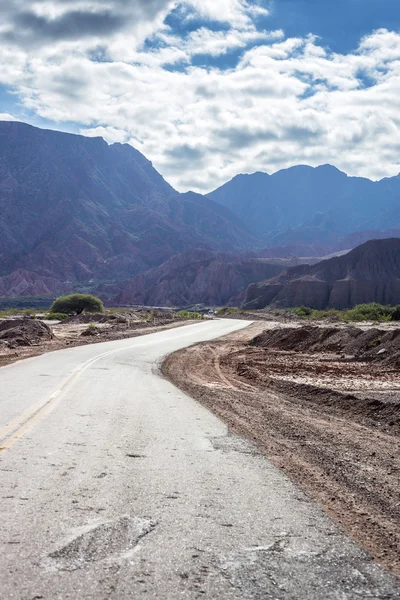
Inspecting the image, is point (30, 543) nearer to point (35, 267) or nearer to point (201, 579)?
point (201, 579)

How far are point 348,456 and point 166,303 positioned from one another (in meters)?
157

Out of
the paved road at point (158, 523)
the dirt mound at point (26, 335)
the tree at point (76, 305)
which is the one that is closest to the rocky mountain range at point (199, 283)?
the tree at point (76, 305)

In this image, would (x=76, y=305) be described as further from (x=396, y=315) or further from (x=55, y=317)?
(x=396, y=315)

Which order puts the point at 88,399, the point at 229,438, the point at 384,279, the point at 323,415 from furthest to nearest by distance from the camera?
1. the point at 384,279
2. the point at 88,399
3. the point at 323,415
4. the point at 229,438

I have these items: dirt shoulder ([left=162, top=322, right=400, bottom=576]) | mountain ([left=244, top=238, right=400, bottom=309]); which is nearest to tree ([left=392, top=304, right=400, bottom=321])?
dirt shoulder ([left=162, top=322, right=400, bottom=576])

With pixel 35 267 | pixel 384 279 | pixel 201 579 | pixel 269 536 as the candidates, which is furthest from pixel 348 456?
pixel 35 267

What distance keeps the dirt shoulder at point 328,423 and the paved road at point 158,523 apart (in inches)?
11.7

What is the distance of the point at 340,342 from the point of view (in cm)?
2639

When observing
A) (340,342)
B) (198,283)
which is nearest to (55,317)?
(340,342)

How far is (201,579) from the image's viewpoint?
134 inches

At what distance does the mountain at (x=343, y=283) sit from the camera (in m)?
110

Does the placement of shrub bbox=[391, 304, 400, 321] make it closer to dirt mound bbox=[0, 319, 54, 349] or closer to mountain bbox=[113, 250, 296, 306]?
dirt mound bbox=[0, 319, 54, 349]

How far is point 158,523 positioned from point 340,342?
76.1ft

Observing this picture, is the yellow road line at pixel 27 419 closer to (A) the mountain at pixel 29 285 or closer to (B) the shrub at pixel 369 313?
(B) the shrub at pixel 369 313
